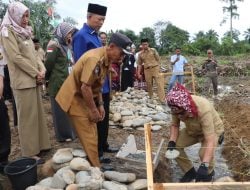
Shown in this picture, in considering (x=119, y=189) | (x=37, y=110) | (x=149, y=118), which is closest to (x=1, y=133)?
(x=37, y=110)

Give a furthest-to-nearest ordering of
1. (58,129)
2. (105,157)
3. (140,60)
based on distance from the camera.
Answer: (140,60) → (58,129) → (105,157)

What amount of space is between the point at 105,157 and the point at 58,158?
35.4 inches

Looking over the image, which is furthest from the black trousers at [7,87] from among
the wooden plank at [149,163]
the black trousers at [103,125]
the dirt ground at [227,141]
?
the wooden plank at [149,163]

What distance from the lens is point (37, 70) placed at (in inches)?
172

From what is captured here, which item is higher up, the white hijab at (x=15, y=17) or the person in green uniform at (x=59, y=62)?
the white hijab at (x=15, y=17)

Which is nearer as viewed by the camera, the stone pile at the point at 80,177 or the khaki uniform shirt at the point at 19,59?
the stone pile at the point at 80,177

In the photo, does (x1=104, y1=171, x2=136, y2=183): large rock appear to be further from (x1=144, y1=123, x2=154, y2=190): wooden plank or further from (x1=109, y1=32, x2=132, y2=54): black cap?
(x1=109, y1=32, x2=132, y2=54): black cap

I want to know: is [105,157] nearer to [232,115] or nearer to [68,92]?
[68,92]

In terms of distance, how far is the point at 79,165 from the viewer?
375 cm

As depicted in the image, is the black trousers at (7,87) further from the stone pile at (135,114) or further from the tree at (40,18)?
the tree at (40,18)

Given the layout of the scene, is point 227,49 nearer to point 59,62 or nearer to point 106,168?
point 59,62

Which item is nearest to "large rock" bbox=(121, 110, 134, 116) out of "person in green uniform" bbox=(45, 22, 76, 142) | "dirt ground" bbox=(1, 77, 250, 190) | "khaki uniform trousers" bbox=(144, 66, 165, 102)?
"dirt ground" bbox=(1, 77, 250, 190)

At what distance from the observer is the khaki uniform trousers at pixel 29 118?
13.9 ft

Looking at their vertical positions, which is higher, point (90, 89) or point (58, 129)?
point (90, 89)
